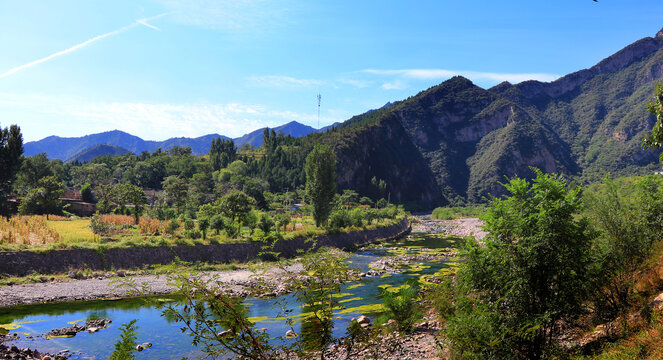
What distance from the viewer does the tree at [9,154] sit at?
210 feet

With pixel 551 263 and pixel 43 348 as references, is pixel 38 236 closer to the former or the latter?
pixel 43 348

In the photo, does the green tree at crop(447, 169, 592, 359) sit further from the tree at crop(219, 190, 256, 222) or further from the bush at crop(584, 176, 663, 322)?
the tree at crop(219, 190, 256, 222)

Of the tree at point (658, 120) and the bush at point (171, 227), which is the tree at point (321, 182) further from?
the tree at point (658, 120)

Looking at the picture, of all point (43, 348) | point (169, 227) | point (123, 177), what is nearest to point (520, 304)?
point (43, 348)

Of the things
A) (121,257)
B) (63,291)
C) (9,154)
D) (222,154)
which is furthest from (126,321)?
(222,154)

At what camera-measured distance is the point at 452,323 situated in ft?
35.4

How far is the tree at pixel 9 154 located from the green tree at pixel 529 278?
8033cm

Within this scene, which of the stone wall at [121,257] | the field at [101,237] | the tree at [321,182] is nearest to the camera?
the stone wall at [121,257]

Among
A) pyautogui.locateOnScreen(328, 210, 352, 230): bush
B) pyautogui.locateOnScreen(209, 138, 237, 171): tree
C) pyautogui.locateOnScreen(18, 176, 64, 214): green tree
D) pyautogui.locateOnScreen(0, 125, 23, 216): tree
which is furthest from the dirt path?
pyautogui.locateOnScreen(209, 138, 237, 171): tree

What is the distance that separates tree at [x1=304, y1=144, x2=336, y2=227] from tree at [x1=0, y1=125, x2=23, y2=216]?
53.8 metres

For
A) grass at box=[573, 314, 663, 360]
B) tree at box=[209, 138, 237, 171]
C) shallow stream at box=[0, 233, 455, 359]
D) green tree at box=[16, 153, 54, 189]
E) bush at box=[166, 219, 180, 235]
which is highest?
tree at box=[209, 138, 237, 171]

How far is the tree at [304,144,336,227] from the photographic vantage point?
6206cm

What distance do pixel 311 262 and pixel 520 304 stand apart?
24.5 ft

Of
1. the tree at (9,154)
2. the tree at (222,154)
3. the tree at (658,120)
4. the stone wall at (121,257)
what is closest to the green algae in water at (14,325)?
the stone wall at (121,257)
